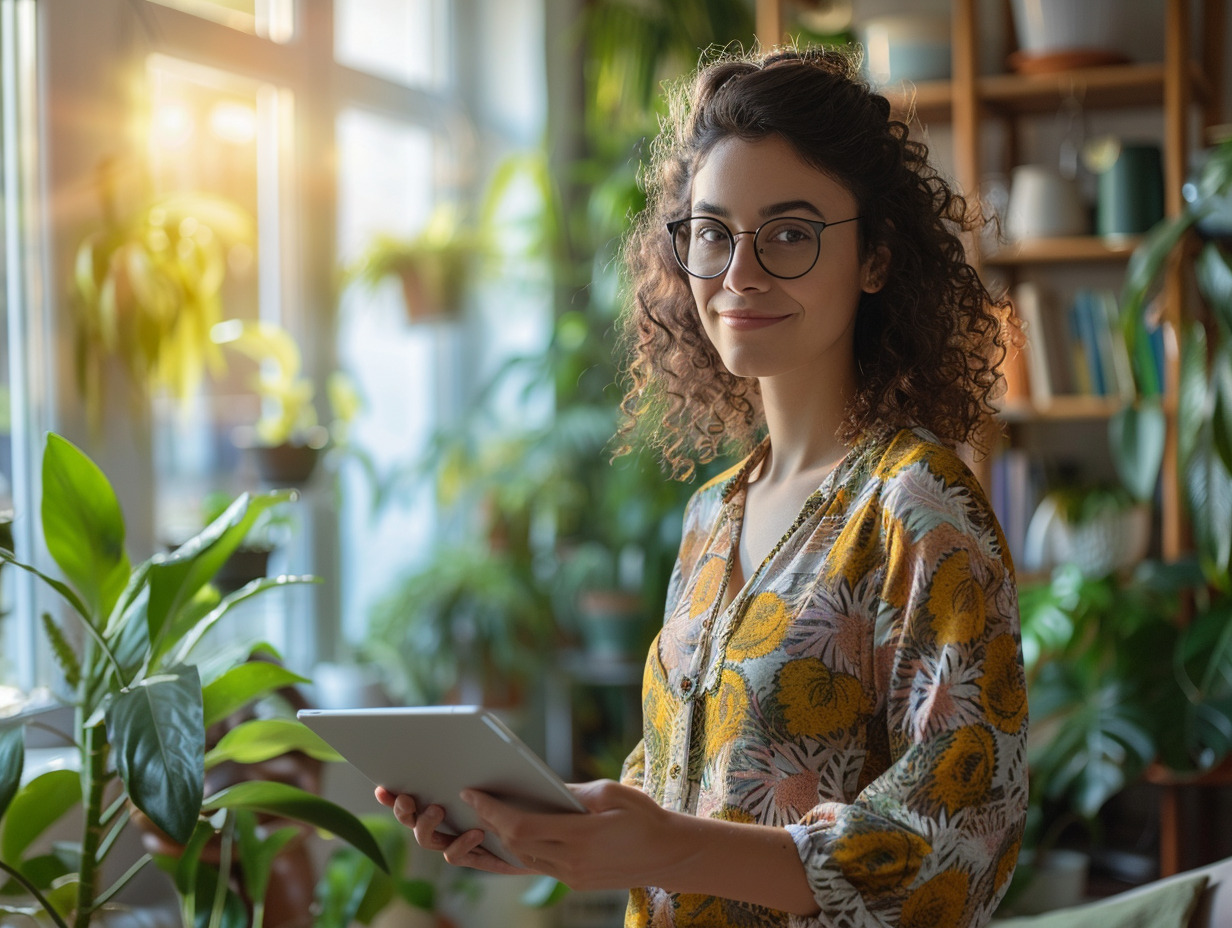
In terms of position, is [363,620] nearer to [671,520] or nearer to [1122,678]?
[671,520]

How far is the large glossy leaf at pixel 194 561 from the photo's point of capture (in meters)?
1.27

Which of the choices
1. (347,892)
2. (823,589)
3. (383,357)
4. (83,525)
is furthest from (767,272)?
(383,357)

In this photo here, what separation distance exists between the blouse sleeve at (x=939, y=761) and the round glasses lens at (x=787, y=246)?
0.83 ft

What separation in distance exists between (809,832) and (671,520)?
2.27 metres

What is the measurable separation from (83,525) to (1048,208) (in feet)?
7.65

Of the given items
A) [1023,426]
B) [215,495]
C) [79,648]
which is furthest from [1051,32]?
[79,648]

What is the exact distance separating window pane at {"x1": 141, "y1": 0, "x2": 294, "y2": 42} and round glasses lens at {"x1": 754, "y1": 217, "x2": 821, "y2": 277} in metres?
1.86

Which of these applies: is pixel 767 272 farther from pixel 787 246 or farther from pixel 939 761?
pixel 939 761

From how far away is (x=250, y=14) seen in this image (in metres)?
2.82

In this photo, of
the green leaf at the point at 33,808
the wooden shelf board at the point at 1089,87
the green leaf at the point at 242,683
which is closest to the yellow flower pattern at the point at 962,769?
the green leaf at the point at 242,683

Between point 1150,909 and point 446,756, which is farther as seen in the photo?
point 1150,909

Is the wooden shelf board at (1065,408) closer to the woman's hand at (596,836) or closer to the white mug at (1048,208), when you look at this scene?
the white mug at (1048,208)

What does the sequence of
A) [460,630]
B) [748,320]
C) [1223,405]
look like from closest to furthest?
1. [748,320]
2. [1223,405]
3. [460,630]

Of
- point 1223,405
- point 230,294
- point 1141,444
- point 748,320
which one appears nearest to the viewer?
point 748,320
